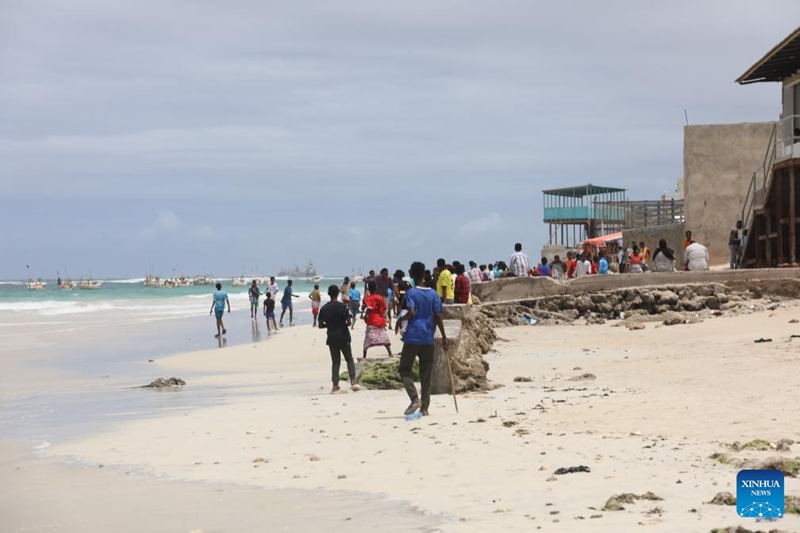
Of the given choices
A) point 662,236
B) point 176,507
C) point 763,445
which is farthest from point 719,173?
point 176,507

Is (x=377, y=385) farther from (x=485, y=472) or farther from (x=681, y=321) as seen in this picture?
(x=681, y=321)

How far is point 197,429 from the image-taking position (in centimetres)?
1111

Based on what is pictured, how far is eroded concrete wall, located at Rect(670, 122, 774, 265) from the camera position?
3184cm

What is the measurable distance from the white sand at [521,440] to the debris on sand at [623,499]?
0.07 m

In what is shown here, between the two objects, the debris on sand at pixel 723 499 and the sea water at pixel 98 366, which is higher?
the debris on sand at pixel 723 499

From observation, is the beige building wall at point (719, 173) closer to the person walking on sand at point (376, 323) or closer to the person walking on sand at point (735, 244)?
the person walking on sand at point (735, 244)

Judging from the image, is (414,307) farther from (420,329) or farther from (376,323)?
(376,323)

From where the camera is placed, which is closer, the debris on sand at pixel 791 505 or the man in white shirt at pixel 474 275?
the debris on sand at pixel 791 505

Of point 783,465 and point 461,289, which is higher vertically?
point 461,289

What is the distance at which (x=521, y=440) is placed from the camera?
29.5 feet

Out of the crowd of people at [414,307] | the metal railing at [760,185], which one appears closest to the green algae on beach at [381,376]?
the crowd of people at [414,307]

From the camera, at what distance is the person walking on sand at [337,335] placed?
14.1m

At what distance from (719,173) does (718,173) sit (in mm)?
31

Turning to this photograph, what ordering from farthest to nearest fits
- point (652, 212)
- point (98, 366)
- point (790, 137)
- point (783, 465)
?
1. point (652, 212)
2. point (790, 137)
3. point (98, 366)
4. point (783, 465)
